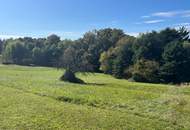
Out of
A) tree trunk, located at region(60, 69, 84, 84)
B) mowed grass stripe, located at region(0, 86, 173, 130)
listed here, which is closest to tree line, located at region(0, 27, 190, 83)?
tree trunk, located at region(60, 69, 84, 84)

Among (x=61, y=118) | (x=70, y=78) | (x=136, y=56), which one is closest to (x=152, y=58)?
(x=136, y=56)

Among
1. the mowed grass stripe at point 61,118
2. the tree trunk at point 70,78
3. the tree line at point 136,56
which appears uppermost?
the tree line at point 136,56

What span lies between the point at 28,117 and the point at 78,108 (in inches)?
177

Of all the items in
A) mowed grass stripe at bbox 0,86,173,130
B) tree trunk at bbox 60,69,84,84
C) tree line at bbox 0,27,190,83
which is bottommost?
mowed grass stripe at bbox 0,86,173,130

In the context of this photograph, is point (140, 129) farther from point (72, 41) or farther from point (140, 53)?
point (72, 41)

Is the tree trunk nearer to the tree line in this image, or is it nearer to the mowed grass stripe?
the tree line

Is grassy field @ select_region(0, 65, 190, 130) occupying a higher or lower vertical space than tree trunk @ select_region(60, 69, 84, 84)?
lower

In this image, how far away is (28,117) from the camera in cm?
1641

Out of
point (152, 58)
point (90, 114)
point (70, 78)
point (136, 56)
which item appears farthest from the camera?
point (136, 56)

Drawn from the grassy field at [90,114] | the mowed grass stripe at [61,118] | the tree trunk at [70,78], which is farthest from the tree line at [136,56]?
the mowed grass stripe at [61,118]

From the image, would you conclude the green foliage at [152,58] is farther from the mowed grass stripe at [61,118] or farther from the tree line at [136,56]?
the mowed grass stripe at [61,118]

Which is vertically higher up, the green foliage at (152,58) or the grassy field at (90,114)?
the green foliage at (152,58)

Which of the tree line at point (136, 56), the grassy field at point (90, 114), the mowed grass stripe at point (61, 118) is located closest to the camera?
the mowed grass stripe at point (61, 118)

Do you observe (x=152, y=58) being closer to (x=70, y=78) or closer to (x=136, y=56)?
(x=136, y=56)
